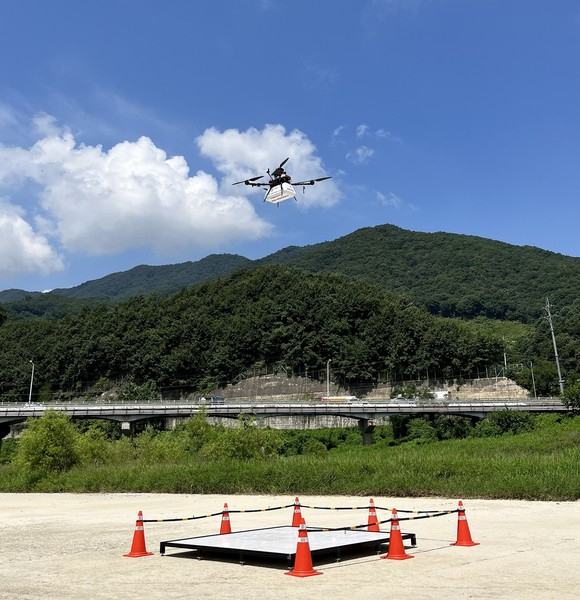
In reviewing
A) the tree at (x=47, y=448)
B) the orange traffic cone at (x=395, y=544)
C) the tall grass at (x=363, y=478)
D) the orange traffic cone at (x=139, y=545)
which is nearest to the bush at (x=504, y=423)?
the tall grass at (x=363, y=478)

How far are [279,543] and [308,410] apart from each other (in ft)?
242

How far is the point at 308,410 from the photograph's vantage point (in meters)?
83.2

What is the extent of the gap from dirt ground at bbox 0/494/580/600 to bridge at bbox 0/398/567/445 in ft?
204

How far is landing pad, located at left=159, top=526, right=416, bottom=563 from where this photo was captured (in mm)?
9656

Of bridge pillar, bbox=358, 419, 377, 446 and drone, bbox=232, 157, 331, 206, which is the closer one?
drone, bbox=232, 157, 331, 206

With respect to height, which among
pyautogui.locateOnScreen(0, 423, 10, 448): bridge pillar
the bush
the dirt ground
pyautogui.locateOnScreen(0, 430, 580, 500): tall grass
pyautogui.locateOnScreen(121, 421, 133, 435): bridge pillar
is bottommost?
the dirt ground

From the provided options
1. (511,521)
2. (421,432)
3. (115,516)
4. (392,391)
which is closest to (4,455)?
(421,432)

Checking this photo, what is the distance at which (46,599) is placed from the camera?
781 centimetres

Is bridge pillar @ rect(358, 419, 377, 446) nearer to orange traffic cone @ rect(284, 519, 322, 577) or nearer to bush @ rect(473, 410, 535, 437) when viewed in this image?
bush @ rect(473, 410, 535, 437)

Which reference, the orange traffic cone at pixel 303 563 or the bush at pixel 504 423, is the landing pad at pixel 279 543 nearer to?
the orange traffic cone at pixel 303 563

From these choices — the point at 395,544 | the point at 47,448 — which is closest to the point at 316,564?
the point at 395,544

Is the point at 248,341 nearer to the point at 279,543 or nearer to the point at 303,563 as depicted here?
the point at 279,543

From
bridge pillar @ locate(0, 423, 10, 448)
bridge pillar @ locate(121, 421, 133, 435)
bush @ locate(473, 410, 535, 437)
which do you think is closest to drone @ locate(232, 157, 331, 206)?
bush @ locate(473, 410, 535, 437)

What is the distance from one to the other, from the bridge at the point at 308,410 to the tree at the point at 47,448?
42996mm
